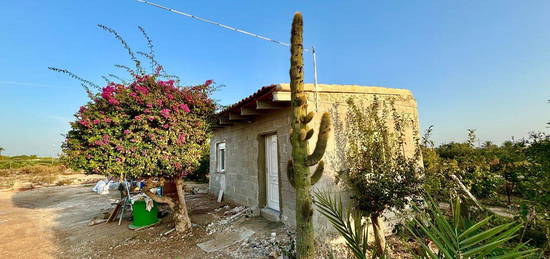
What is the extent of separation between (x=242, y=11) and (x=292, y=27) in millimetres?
6162

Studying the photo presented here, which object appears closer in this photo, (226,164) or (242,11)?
(242,11)

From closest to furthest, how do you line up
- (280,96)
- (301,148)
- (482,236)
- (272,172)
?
(482,236)
(301,148)
(280,96)
(272,172)

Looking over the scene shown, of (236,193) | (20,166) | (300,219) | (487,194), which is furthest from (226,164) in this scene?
(20,166)

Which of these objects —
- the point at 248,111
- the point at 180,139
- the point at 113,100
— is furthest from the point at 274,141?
the point at 113,100

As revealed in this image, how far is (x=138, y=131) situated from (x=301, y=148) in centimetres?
485

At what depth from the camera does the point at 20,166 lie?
26375 mm

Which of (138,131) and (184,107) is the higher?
(184,107)

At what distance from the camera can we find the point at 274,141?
263 inches

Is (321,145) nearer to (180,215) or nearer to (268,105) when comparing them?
(268,105)

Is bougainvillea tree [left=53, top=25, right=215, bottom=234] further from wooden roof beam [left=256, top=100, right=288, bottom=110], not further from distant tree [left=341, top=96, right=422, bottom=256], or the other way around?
distant tree [left=341, top=96, right=422, bottom=256]

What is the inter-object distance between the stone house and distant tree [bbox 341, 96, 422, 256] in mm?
269

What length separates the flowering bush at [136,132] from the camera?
5102 mm

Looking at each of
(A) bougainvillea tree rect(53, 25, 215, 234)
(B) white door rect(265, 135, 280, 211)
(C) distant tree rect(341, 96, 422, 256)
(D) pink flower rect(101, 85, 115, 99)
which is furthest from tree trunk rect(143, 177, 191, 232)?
(C) distant tree rect(341, 96, 422, 256)

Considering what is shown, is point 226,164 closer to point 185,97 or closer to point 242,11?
point 185,97
